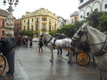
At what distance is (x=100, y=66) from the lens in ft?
11.6

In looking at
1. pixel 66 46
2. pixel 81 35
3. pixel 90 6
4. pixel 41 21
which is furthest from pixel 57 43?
pixel 41 21

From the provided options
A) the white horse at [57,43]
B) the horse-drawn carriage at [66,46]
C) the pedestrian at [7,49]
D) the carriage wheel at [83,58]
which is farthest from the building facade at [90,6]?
the pedestrian at [7,49]

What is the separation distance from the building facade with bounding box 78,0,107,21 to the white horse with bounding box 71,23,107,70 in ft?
56.5

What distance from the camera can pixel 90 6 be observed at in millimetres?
25547

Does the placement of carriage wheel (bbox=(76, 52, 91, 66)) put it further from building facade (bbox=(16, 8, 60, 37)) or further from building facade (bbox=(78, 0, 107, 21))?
building facade (bbox=(16, 8, 60, 37))

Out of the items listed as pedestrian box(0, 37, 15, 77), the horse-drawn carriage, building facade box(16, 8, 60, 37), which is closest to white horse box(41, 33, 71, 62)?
the horse-drawn carriage

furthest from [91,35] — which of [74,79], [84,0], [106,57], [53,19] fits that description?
[53,19]

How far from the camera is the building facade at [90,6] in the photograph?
72.0 ft

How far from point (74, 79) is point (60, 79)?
0.56 metres

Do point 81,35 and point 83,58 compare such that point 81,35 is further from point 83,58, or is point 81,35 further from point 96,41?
point 83,58

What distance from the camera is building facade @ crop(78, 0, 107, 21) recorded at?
2194 centimetres

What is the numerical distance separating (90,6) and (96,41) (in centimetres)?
2387

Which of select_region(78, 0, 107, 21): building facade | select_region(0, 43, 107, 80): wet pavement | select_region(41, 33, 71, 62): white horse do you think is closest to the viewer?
select_region(0, 43, 107, 80): wet pavement

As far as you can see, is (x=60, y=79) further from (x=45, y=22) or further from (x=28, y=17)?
(x=28, y=17)
